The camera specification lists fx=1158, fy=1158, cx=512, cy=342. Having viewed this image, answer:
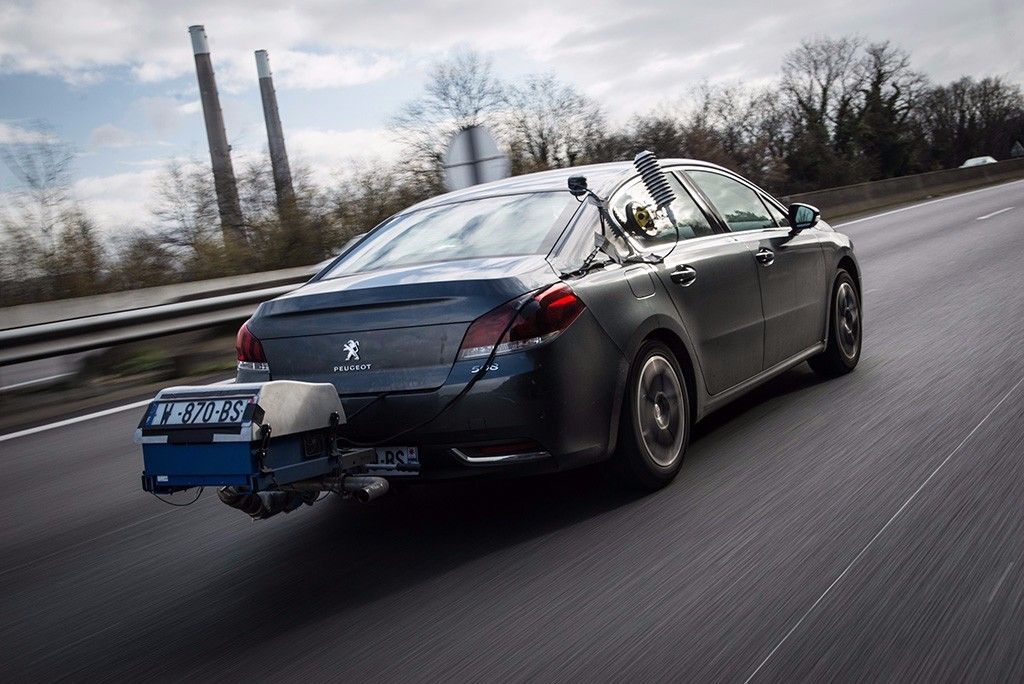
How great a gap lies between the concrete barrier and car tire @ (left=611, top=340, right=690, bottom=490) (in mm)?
20936

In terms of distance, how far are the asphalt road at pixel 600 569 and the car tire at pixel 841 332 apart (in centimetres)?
67

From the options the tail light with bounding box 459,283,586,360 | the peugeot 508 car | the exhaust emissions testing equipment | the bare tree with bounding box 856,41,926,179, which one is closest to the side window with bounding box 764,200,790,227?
the peugeot 508 car

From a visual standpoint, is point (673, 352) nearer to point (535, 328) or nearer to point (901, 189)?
point (535, 328)

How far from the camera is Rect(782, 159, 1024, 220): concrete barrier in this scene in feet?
107

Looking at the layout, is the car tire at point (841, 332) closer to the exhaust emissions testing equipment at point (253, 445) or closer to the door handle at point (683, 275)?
the door handle at point (683, 275)

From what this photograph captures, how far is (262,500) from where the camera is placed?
420 cm

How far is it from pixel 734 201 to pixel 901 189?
34.0m

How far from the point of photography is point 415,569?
443cm

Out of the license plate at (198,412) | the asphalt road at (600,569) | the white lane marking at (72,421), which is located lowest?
the asphalt road at (600,569)

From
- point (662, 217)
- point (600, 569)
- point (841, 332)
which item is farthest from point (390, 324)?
point (841, 332)

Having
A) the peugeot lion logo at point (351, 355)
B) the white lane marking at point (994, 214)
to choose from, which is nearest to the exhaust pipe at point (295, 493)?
the peugeot lion logo at point (351, 355)

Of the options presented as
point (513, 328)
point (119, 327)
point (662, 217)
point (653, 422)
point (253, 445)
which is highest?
point (662, 217)

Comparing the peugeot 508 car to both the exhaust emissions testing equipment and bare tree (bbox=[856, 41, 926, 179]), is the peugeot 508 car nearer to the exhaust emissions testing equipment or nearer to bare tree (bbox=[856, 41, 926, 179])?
the exhaust emissions testing equipment

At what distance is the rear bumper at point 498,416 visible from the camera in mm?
4457
